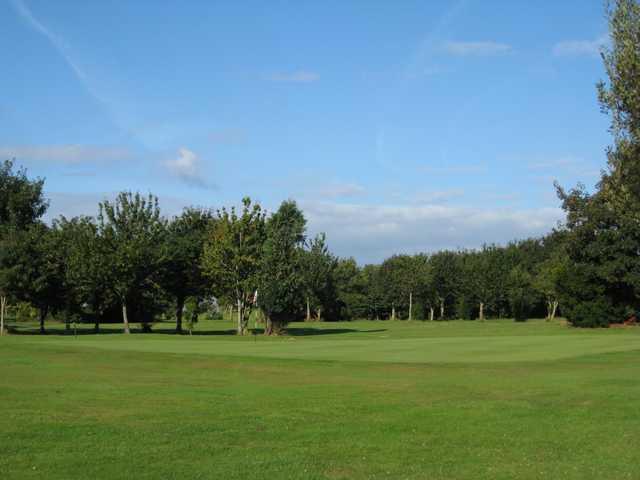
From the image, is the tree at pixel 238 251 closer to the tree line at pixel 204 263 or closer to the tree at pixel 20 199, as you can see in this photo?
the tree line at pixel 204 263

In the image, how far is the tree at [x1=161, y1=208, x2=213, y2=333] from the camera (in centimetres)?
6788

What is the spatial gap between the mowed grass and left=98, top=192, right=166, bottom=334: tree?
3305 cm

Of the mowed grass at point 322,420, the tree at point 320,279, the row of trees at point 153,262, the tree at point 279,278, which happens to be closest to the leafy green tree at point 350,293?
the tree at point 320,279

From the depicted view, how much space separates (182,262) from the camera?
68.9 m

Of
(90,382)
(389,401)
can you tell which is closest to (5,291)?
(90,382)

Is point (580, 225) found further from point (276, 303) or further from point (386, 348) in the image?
point (386, 348)

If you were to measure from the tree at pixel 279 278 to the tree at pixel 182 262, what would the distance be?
24.1 feet

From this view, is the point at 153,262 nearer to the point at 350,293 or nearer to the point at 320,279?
the point at 320,279

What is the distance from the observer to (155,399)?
1858 centimetres

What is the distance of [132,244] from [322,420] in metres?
49.9

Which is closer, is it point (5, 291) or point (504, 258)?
point (5, 291)

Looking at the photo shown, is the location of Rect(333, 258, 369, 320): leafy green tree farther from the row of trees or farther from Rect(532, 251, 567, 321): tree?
the row of trees

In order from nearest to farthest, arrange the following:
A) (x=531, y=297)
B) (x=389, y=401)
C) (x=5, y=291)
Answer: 1. (x=389, y=401)
2. (x=5, y=291)
3. (x=531, y=297)

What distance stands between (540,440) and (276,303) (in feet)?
164
